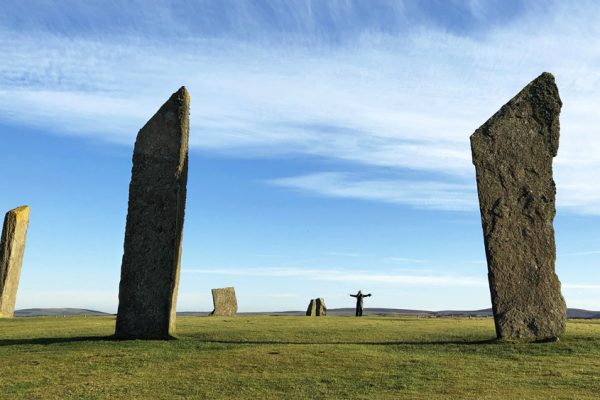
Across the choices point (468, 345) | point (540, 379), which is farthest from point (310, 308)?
point (540, 379)

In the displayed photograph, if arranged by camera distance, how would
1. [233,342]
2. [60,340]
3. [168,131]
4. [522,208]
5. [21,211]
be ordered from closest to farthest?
[233,342] < [60,340] < [522,208] < [168,131] < [21,211]

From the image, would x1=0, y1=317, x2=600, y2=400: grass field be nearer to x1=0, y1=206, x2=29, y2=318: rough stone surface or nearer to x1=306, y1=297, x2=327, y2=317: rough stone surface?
x1=0, y1=206, x2=29, y2=318: rough stone surface

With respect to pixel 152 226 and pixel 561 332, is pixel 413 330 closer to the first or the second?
pixel 561 332

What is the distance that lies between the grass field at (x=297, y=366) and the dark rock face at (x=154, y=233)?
0.68 meters

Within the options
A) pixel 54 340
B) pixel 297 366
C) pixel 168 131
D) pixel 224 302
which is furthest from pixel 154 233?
pixel 224 302

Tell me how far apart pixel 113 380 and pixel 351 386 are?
3.65m

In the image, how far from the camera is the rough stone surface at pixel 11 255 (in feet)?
73.6

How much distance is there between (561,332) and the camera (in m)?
12.7

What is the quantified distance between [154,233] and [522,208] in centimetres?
807

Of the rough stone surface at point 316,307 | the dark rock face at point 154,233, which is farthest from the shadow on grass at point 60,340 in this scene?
the rough stone surface at point 316,307

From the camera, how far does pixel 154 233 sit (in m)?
13.0

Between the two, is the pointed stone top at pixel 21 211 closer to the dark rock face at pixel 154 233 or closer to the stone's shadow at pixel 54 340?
the stone's shadow at pixel 54 340

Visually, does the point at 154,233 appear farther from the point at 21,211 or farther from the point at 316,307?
the point at 316,307

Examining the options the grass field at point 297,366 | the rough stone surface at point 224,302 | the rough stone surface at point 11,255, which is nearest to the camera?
the grass field at point 297,366
